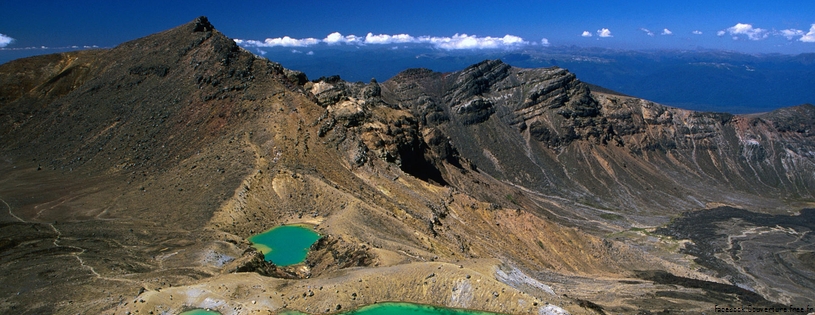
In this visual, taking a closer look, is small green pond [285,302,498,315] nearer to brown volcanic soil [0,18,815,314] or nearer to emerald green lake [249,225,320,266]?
brown volcanic soil [0,18,815,314]

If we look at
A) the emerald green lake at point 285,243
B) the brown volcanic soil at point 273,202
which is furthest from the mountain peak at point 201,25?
the emerald green lake at point 285,243

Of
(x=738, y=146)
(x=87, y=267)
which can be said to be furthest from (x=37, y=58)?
(x=738, y=146)

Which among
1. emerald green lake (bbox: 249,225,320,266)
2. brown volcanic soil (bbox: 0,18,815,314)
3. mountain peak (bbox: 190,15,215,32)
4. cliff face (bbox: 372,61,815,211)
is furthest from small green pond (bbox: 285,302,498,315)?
cliff face (bbox: 372,61,815,211)

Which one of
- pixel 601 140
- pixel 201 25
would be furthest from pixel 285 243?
pixel 601 140

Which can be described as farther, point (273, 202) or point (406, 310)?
point (273, 202)

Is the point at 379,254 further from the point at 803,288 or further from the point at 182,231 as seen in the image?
the point at 803,288

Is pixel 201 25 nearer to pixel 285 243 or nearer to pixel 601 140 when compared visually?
pixel 285 243

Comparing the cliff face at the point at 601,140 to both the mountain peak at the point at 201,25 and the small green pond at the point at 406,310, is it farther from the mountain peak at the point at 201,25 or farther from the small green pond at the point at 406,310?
the small green pond at the point at 406,310
